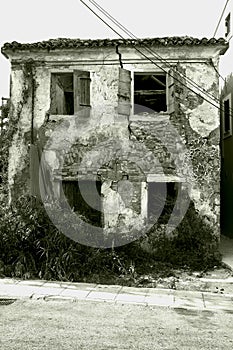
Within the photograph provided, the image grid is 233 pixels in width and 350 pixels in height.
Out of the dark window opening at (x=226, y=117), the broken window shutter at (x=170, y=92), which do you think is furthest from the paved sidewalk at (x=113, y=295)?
the dark window opening at (x=226, y=117)

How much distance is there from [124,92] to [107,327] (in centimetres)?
785

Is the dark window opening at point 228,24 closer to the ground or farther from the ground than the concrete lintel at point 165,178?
farther from the ground

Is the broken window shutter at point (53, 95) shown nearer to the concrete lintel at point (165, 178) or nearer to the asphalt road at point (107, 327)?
the concrete lintel at point (165, 178)

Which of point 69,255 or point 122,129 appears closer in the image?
point 69,255

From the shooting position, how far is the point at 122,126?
13.1 m

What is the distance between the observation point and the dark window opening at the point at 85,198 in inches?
527

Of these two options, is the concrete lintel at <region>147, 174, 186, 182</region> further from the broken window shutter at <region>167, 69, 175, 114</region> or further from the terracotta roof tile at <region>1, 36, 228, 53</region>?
the terracotta roof tile at <region>1, 36, 228, 53</region>

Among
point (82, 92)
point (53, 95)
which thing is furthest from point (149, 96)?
point (53, 95)

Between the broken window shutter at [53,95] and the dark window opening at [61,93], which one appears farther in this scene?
the dark window opening at [61,93]

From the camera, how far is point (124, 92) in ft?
42.8

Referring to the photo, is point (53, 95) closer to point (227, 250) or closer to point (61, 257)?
point (61, 257)

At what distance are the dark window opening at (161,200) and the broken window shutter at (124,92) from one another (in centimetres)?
245

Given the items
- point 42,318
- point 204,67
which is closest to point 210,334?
point 42,318

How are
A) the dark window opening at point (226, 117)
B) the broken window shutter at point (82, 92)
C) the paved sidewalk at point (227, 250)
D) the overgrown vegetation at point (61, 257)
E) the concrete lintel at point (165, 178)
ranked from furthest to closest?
the dark window opening at point (226, 117) < the broken window shutter at point (82, 92) < the concrete lintel at point (165, 178) < the paved sidewalk at point (227, 250) < the overgrown vegetation at point (61, 257)
